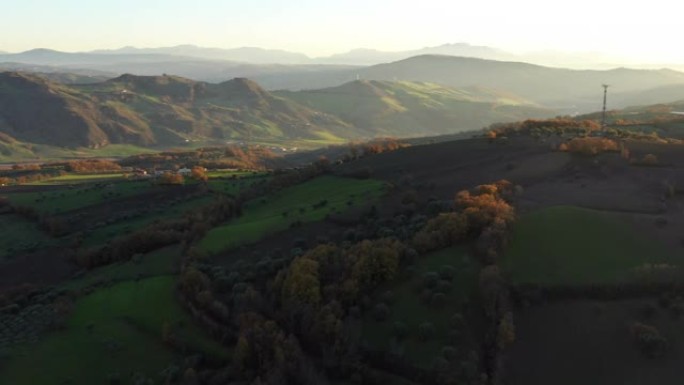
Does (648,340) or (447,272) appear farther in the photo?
(447,272)

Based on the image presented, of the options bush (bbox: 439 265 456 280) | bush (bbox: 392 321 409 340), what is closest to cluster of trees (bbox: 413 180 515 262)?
bush (bbox: 439 265 456 280)

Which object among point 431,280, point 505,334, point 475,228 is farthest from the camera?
point 475,228

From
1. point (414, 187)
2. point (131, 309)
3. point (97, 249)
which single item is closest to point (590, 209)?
point (414, 187)

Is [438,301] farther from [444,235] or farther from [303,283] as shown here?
[303,283]

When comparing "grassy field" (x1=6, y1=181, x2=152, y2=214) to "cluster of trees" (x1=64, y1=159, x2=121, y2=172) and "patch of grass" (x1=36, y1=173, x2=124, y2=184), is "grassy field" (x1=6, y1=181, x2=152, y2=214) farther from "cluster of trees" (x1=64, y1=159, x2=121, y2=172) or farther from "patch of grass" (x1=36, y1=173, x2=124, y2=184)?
"cluster of trees" (x1=64, y1=159, x2=121, y2=172)

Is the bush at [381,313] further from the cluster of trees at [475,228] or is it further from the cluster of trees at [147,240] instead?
the cluster of trees at [147,240]

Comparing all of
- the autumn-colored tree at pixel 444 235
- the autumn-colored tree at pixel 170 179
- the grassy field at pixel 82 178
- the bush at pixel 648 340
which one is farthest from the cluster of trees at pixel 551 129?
the grassy field at pixel 82 178

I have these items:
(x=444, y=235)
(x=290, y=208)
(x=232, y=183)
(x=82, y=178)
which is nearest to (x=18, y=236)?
(x=232, y=183)
